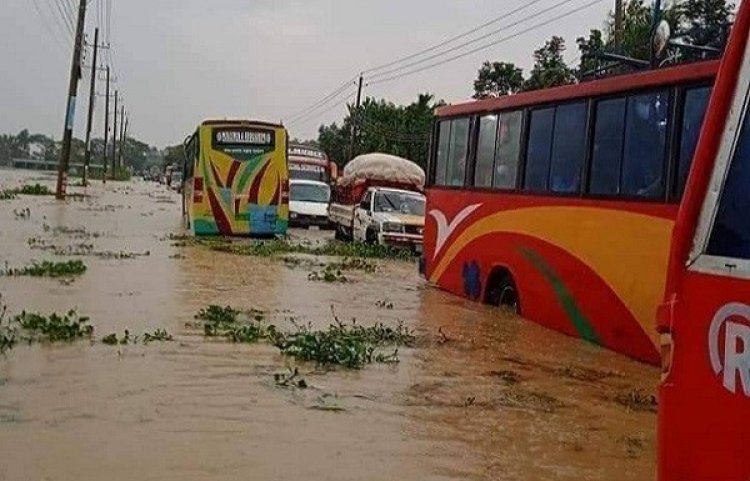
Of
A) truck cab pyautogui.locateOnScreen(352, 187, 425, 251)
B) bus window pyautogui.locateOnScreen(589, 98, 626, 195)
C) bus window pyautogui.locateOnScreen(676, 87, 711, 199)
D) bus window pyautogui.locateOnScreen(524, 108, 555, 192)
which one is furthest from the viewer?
truck cab pyautogui.locateOnScreen(352, 187, 425, 251)

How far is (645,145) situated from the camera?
919 cm

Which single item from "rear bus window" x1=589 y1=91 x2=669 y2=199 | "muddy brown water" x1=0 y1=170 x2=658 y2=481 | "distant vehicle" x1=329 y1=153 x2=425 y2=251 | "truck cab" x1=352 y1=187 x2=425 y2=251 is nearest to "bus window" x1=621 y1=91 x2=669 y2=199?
"rear bus window" x1=589 y1=91 x2=669 y2=199

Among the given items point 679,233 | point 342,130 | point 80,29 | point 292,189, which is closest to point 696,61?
point 679,233

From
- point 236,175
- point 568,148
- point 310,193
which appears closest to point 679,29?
point 568,148

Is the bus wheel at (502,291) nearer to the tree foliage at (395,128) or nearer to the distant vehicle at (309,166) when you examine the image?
the distant vehicle at (309,166)

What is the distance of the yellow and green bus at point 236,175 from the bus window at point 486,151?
40.9 feet

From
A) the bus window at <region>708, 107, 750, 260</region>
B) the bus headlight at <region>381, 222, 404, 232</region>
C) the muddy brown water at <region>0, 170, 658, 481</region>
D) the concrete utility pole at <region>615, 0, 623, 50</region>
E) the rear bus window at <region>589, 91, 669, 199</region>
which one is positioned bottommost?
the muddy brown water at <region>0, 170, 658, 481</region>

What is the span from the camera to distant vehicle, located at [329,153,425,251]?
24.2 metres

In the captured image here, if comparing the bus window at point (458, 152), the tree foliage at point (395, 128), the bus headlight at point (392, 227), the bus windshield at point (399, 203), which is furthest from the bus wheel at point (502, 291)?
the tree foliage at point (395, 128)

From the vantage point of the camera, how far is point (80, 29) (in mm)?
42938

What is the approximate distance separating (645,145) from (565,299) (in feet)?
7.54

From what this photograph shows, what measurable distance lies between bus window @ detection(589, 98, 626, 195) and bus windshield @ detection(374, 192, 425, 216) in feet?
49.6

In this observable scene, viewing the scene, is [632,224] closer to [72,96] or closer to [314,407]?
[314,407]

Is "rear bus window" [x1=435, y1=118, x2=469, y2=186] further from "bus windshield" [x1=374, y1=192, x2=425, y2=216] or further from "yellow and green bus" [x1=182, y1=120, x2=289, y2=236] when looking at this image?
"yellow and green bus" [x1=182, y1=120, x2=289, y2=236]
